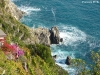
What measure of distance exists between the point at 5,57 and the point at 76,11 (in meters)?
112

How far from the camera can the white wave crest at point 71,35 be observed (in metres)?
129

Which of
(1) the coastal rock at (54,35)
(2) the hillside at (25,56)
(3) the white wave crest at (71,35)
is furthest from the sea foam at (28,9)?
(1) the coastal rock at (54,35)

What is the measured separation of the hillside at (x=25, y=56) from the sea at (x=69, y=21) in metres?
9.31

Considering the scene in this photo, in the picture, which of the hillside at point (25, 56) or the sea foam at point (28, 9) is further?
the sea foam at point (28, 9)

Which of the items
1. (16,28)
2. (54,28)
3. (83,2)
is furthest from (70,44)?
(83,2)

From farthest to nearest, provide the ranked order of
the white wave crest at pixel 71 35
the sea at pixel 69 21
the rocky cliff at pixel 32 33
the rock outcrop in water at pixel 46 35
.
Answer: the white wave crest at pixel 71 35
the sea at pixel 69 21
the rock outcrop in water at pixel 46 35
the rocky cliff at pixel 32 33

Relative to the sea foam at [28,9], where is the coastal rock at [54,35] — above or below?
below

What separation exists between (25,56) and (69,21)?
92437 mm

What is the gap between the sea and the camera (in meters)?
122

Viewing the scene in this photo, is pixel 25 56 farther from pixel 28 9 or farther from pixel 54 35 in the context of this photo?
pixel 28 9

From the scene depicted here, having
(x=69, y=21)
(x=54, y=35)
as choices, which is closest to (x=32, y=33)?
(x=54, y=35)

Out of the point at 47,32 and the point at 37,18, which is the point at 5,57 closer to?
the point at 47,32

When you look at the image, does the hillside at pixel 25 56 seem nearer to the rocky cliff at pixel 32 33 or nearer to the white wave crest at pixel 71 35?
the rocky cliff at pixel 32 33

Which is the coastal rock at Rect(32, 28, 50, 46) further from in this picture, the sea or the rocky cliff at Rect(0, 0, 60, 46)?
the sea
